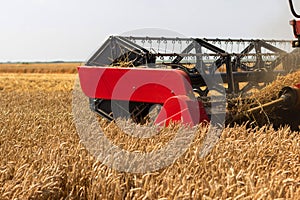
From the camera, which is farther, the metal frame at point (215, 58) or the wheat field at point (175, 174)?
the metal frame at point (215, 58)

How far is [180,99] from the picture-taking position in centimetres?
477

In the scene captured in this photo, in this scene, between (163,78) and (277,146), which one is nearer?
(277,146)

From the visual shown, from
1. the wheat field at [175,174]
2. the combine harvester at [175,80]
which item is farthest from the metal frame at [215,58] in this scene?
the wheat field at [175,174]

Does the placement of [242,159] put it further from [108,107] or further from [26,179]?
[108,107]

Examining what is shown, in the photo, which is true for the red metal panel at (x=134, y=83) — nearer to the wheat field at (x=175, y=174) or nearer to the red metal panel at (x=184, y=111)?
the red metal panel at (x=184, y=111)

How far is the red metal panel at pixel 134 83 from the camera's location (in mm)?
4922

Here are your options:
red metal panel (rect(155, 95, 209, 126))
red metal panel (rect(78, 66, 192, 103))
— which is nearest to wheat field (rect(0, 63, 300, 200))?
red metal panel (rect(155, 95, 209, 126))

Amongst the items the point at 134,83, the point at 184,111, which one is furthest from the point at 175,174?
the point at 134,83

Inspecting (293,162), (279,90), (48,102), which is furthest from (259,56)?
(48,102)

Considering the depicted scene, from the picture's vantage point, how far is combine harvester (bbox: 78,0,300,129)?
488cm

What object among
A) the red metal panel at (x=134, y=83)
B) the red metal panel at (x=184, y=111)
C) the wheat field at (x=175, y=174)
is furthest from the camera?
the red metal panel at (x=134, y=83)

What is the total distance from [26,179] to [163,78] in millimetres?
2577

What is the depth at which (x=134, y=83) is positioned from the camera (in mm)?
5344

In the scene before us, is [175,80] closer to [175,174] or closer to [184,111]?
[184,111]
